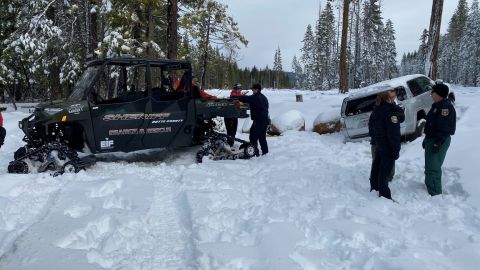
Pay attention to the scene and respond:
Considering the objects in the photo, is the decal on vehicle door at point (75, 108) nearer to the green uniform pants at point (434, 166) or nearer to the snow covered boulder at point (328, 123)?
the green uniform pants at point (434, 166)

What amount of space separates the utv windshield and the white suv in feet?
22.8

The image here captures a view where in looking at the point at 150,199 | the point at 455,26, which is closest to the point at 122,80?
the point at 150,199

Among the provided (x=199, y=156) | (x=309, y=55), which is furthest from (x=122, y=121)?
(x=309, y=55)

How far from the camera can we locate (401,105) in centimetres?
1097

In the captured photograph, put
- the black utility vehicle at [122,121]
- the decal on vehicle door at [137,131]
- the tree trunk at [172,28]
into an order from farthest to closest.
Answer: the tree trunk at [172,28]
the decal on vehicle door at [137,131]
the black utility vehicle at [122,121]

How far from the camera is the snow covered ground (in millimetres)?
4113

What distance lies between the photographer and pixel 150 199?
612cm

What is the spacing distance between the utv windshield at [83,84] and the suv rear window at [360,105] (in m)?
6.95

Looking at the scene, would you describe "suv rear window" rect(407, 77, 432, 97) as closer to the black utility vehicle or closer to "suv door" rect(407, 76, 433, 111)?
"suv door" rect(407, 76, 433, 111)

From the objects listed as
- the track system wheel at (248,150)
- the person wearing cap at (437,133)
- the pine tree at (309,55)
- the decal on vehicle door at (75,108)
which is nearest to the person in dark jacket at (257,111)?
the track system wheel at (248,150)

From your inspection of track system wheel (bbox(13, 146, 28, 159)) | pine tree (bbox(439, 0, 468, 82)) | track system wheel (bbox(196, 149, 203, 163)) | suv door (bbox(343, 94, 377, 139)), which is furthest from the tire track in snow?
pine tree (bbox(439, 0, 468, 82))

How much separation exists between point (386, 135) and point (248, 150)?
4.17 meters

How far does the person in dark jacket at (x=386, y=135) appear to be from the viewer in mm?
6039

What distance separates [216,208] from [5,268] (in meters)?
2.64
